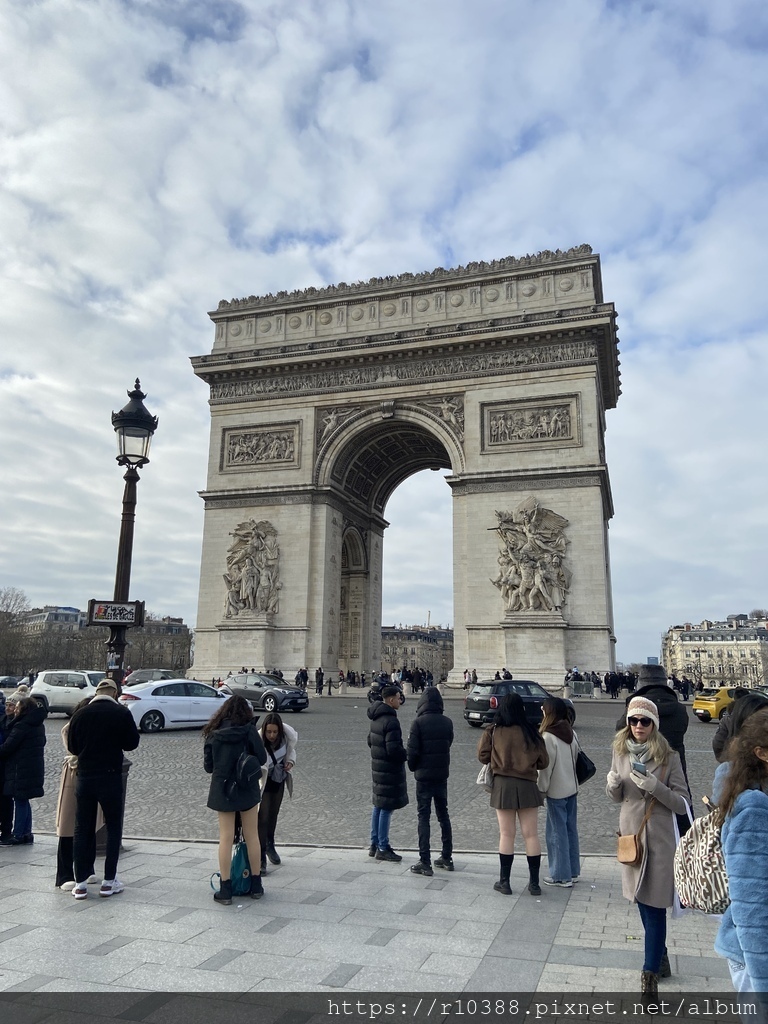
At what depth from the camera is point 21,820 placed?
7105 mm

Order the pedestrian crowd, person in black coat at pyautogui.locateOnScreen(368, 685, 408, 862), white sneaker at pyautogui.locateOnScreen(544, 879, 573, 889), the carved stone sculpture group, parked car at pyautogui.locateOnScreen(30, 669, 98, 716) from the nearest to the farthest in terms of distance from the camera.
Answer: the pedestrian crowd → white sneaker at pyautogui.locateOnScreen(544, 879, 573, 889) → person in black coat at pyautogui.locateOnScreen(368, 685, 408, 862) → parked car at pyautogui.locateOnScreen(30, 669, 98, 716) → the carved stone sculpture group

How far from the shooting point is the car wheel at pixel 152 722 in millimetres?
16469

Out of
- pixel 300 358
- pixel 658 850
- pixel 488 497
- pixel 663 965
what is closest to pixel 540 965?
pixel 663 965

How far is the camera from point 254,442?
3306 centimetres

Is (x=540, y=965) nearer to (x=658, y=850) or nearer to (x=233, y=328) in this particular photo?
(x=658, y=850)

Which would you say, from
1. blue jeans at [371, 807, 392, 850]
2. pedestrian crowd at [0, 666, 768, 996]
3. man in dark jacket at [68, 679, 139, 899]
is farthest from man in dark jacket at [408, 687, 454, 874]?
man in dark jacket at [68, 679, 139, 899]

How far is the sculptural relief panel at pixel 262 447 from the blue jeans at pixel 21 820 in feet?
83.2

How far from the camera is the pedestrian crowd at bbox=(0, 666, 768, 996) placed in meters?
4.07

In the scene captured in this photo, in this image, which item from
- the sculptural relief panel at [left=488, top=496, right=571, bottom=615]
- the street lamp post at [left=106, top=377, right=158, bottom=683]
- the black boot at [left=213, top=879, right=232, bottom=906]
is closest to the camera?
the black boot at [left=213, top=879, right=232, bottom=906]

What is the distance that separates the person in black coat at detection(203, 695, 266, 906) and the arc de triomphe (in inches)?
853

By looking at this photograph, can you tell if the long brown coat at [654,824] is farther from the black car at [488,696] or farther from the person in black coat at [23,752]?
the black car at [488,696]

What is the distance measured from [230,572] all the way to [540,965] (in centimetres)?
2818

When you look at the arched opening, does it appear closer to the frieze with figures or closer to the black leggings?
the frieze with figures

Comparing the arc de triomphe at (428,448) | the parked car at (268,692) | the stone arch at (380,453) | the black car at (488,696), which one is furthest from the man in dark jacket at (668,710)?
the stone arch at (380,453)
